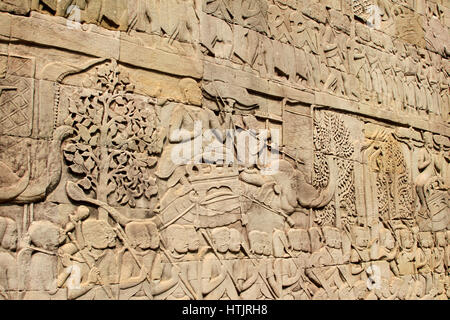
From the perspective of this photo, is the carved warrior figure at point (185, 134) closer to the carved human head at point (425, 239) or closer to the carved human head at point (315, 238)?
the carved human head at point (315, 238)

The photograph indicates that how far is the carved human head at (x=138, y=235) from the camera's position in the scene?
469 centimetres

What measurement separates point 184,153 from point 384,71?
3837mm

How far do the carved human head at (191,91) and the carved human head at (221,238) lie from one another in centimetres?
133

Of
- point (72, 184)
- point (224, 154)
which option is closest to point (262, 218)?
point (224, 154)

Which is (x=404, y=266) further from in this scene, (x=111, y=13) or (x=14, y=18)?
(x=14, y=18)

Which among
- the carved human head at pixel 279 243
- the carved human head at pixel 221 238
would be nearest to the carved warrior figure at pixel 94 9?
the carved human head at pixel 221 238

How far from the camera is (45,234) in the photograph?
13.9 ft

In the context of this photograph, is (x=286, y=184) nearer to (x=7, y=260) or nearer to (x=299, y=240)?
(x=299, y=240)

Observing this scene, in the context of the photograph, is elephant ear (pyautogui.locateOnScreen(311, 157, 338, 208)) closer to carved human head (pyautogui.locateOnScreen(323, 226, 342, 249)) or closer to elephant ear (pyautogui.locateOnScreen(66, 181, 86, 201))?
carved human head (pyautogui.locateOnScreen(323, 226, 342, 249))

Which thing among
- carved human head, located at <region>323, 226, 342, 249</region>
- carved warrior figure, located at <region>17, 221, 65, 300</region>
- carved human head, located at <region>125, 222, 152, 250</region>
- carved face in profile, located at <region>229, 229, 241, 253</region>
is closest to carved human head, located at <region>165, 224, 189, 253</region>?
carved human head, located at <region>125, 222, 152, 250</region>

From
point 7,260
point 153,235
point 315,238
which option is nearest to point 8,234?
point 7,260

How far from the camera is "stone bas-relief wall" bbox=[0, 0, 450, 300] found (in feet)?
14.3
